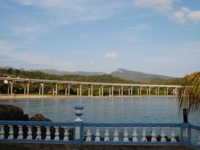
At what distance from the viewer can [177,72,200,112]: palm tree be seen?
6.49 metres

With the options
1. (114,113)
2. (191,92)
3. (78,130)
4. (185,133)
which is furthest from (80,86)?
(191,92)

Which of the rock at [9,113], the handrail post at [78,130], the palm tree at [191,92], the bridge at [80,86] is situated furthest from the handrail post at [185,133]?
the bridge at [80,86]

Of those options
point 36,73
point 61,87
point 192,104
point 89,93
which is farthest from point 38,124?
point 36,73

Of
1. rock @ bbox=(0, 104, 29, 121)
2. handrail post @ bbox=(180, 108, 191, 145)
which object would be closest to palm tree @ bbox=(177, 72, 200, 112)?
handrail post @ bbox=(180, 108, 191, 145)

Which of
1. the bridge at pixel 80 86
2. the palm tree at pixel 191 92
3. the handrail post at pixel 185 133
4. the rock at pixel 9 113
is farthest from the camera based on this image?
the bridge at pixel 80 86

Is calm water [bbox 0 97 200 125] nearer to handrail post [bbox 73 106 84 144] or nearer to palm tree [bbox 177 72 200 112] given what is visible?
palm tree [bbox 177 72 200 112]

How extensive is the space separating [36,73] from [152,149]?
125060 millimetres

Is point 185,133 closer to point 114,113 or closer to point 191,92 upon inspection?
point 191,92

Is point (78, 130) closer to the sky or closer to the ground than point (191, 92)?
closer to the ground

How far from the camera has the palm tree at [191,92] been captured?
6.49 metres

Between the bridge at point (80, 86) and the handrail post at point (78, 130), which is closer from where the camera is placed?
the handrail post at point (78, 130)

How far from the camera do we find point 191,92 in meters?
6.52

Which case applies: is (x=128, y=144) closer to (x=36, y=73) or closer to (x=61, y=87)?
(x=61, y=87)

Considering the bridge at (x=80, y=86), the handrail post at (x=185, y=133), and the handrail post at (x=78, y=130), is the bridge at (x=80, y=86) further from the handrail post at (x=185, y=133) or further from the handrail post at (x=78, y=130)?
the handrail post at (x=185, y=133)
